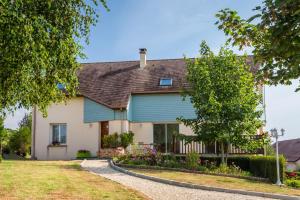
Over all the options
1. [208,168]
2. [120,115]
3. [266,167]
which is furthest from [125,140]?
[266,167]

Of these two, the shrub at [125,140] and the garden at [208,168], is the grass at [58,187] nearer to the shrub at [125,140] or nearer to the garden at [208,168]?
the garden at [208,168]

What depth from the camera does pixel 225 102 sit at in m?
21.6

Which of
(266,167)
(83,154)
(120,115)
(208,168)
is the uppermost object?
(120,115)

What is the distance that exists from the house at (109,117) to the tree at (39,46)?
14579 millimetres

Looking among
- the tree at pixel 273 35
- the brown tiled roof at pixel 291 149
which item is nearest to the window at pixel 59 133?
the tree at pixel 273 35

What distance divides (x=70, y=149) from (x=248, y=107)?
14.3 m

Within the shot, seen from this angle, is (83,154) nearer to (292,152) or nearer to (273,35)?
(273,35)

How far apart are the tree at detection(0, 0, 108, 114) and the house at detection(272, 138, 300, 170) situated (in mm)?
46131

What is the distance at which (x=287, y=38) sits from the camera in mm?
6156

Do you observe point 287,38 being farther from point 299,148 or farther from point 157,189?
point 299,148

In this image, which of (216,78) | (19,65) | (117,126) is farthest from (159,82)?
(19,65)

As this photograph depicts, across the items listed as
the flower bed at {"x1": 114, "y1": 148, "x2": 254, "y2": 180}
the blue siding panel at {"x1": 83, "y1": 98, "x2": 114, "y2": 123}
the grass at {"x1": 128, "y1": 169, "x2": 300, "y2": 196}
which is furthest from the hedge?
the blue siding panel at {"x1": 83, "y1": 98, "x2": 114, "y2": 123}

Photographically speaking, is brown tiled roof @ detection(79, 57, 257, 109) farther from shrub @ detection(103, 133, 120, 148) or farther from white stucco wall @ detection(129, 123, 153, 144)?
white stucco wall @ detection(129, 123, 153, 144)

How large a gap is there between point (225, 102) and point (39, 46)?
1273cm
